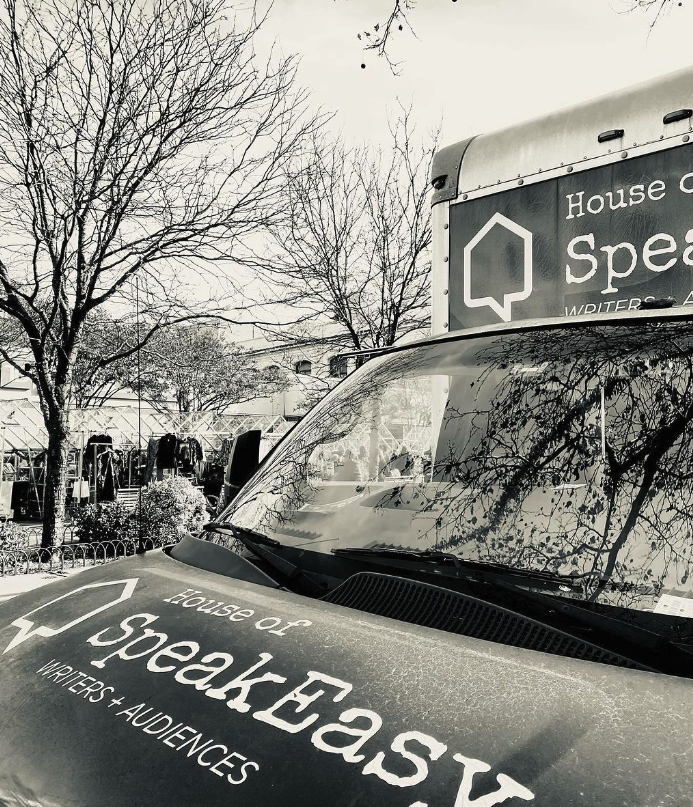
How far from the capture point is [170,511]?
44.8 ft

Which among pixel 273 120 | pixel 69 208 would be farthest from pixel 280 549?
pixel 273 120

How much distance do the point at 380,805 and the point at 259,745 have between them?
0.25m

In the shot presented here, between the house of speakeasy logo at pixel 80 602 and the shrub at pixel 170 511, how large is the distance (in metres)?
11.0

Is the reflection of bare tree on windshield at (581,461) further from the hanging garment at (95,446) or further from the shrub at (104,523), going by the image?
the hanging garment at (95,446)

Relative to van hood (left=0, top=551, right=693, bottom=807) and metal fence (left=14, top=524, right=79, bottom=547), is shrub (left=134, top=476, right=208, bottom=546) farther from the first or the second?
van hood (left=0, top=551, right=693, bottom=807)

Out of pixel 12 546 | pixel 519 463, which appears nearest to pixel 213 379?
pixel 12 546

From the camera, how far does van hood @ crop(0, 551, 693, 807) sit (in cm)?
110

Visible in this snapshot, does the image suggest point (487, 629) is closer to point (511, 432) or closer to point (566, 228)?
point (511, 432)

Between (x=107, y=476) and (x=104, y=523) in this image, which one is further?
(x=107, y=476)

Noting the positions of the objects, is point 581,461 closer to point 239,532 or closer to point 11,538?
point 239,532

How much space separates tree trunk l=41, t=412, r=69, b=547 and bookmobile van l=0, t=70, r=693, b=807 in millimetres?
10086

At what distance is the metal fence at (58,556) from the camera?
10836 mm

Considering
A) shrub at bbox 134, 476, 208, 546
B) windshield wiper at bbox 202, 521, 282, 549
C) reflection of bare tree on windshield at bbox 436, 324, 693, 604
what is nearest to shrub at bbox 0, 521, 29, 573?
shrub at bbox 134, 476, 208, 546

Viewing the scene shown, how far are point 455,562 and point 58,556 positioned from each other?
1087 centimetres
